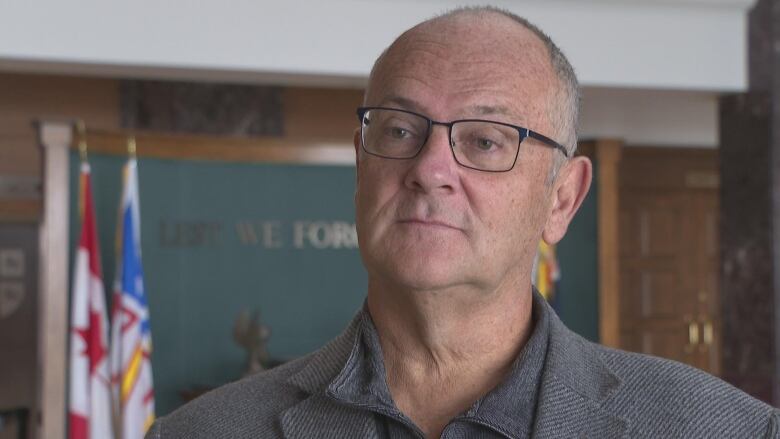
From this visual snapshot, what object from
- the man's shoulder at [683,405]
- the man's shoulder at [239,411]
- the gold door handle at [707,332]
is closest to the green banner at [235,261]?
the gold door handle at [707,332]

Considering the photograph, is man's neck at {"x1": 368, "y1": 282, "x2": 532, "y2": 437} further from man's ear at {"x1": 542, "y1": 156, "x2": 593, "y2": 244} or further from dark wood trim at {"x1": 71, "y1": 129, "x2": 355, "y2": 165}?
dark wood trim at {"x1": 71, "y1": 129, "x2": 355, "y2": 165}

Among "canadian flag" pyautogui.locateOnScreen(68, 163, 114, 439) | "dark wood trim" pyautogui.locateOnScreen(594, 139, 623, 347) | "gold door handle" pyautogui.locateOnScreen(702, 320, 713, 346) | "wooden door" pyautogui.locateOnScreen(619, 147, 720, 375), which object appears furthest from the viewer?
"gold door handle" pyautogui.locateOnScreen(702, 320, 713, 346)

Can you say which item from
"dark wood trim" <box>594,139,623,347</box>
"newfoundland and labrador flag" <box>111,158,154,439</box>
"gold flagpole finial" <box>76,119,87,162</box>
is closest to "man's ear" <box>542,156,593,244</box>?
"newfoundland and labrador flag" <box>111,158,154,439</box>

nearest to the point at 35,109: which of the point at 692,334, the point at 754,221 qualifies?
the point at 754,221

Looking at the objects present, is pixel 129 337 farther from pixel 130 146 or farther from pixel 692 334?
pixel 692 334

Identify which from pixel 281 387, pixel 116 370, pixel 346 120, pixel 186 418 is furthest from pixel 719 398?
pixel 346 120

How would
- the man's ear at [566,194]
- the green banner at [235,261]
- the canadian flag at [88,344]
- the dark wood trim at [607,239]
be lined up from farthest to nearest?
the dark wood trim at [607,239]
the green banner at [235,261]
the canadian flag at [88,344]
the man's ear at [566,194]

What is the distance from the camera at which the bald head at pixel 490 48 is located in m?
1.21

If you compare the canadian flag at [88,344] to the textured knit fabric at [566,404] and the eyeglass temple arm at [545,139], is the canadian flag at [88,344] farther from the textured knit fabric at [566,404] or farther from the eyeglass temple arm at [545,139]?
the eyeglass temple arm at [545,139]

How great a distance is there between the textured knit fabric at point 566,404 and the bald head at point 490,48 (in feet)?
0.77

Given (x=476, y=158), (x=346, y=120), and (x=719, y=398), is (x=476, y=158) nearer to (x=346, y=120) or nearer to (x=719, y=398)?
(x=719, y=398)

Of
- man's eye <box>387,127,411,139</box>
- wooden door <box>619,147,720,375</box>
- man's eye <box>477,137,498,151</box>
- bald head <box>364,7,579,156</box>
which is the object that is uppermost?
bald head <box>364,7,579,156</box>

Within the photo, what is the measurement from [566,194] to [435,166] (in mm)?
248

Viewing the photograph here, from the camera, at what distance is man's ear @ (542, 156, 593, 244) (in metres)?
1.29
